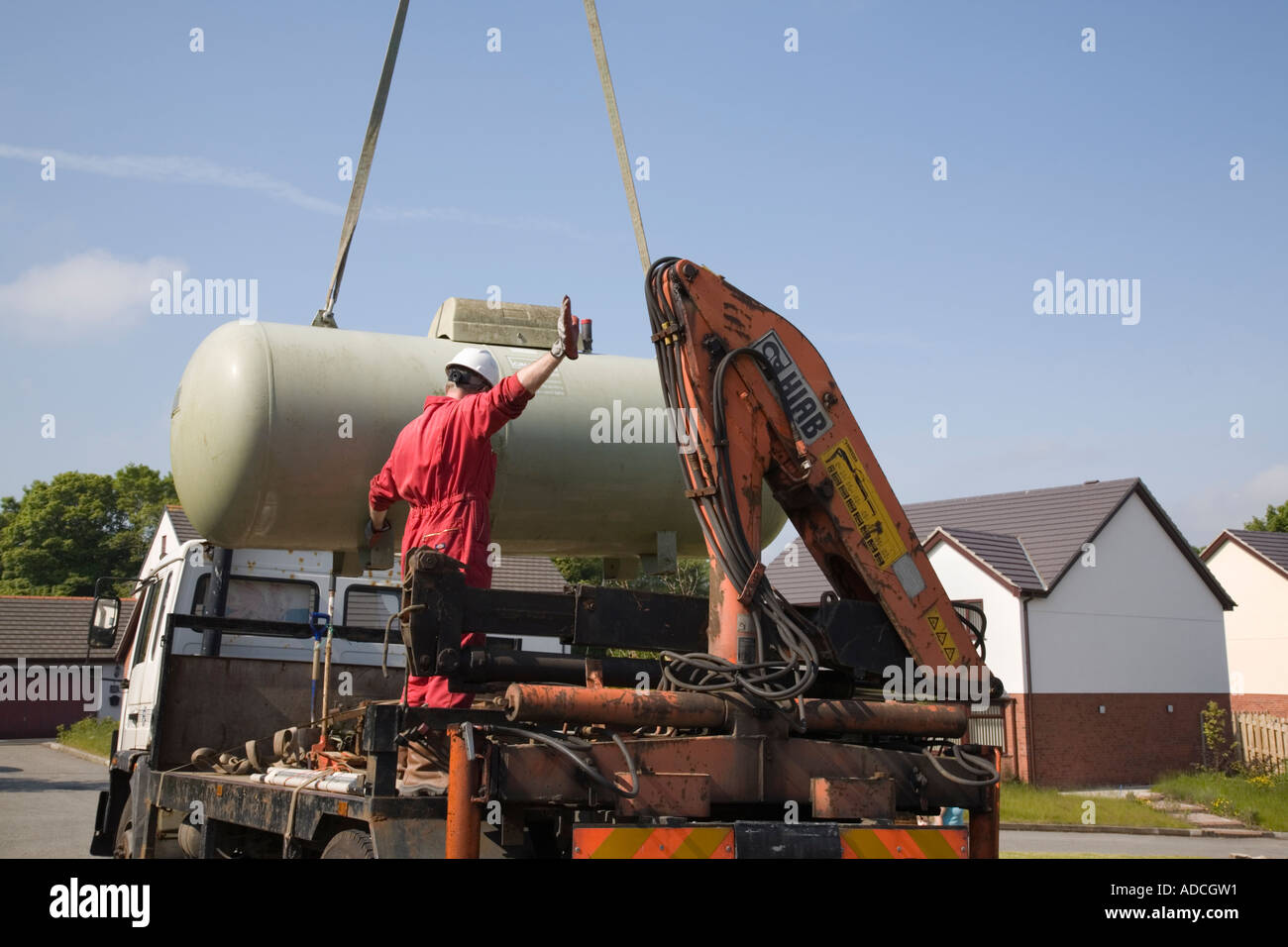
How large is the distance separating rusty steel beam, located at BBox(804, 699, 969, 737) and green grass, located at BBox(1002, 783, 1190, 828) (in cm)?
1268

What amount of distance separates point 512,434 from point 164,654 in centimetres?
239

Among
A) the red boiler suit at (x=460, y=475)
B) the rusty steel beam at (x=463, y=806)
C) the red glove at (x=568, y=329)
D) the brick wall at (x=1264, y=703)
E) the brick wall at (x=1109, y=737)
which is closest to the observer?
the rusty steel beam at (x=463, y=806)

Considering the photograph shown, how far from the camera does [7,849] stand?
1195 cm

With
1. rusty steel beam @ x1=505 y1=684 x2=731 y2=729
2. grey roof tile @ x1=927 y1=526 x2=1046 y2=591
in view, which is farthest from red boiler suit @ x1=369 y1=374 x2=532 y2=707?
grey roof tile @ x1=927 y1=526 x2=1046 y2=591

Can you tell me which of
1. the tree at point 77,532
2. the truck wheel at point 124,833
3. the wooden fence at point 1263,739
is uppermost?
the tree at point 77,532

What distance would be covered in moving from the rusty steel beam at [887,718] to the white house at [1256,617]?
31104mm

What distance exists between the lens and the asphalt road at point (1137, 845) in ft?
42.1

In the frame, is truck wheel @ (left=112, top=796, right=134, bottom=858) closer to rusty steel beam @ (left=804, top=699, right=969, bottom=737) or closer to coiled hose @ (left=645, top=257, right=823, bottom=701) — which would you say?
coiled hose @ (left=645, top=257, right=823, bottom=701)

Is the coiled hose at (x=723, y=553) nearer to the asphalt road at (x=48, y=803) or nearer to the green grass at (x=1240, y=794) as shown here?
the asphalt road at (x=48, y=803)

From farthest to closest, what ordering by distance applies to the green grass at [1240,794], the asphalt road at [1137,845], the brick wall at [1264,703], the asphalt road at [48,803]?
the brick wall at [1264,703] < the green grass at [1240,794] < the asphalt road at [1137,845] < the asphalt road at [48,803]

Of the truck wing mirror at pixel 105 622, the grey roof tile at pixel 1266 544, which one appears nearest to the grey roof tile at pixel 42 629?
the grey roof tile at pixel 1266 544

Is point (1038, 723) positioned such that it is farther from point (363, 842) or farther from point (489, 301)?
point (363, 842)

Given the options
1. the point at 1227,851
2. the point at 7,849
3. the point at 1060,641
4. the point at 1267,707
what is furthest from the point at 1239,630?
the point at 7,849

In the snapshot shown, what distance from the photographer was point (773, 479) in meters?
4.83
